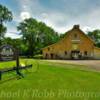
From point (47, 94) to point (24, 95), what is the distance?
1150 millimetres

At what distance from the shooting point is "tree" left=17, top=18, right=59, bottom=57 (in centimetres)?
7632

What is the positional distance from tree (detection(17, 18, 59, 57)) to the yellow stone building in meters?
15.8

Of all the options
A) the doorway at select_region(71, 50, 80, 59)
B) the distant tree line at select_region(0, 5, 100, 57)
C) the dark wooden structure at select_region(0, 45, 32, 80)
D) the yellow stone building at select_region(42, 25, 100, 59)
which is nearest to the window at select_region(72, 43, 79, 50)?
the yellow stone building at select_region(42, 25, 100, 59)

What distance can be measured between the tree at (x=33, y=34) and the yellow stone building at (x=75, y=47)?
15.8 metres

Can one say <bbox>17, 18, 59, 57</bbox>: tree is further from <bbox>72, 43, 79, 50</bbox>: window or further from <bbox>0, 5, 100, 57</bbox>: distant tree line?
<bbox>72, 43, 79, 50</bbox>: window

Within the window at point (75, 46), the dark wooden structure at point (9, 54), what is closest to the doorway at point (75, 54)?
the window at point (75, 46)

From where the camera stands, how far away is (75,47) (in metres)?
62.2

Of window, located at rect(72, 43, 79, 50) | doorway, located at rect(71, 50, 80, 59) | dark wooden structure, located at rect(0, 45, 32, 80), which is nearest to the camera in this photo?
dark wooden structure, located at rect(0, 45, 32, 80)

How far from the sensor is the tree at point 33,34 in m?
76.3

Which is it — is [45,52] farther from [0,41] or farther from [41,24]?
[41,24]

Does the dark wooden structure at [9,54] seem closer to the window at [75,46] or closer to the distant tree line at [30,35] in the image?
the window at [75,46]

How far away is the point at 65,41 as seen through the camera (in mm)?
62688

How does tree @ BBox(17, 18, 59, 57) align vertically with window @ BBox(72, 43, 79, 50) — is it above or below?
above

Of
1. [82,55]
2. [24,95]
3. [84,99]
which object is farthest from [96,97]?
[82,55]
